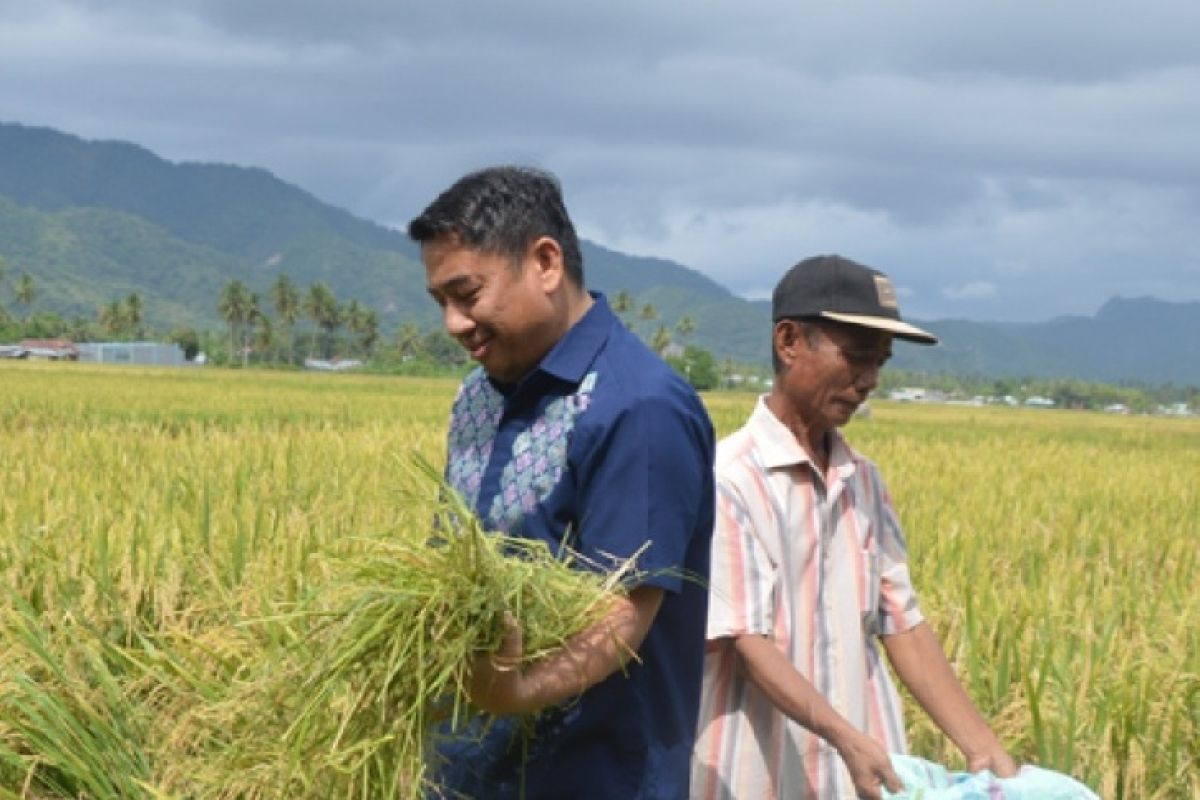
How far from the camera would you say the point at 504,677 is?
4.97 feet

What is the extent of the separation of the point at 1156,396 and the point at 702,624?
19909 cm

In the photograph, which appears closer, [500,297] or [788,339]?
[500,297]

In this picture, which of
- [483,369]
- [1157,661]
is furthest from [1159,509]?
[483,369]

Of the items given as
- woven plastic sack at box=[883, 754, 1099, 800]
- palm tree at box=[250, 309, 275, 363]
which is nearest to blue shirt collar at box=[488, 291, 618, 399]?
woven plastic sack at box=[883, 754, 1099, 800]

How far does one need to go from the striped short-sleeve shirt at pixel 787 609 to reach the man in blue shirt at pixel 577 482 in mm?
408

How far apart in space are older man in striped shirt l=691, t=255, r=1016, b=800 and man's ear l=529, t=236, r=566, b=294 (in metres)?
0.65

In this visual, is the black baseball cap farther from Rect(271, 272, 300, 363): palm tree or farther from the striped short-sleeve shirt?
Rect(271, 272, 300, 363): palm tree

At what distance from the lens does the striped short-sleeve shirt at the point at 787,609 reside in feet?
7.35

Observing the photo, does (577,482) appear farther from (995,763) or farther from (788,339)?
(995,763)

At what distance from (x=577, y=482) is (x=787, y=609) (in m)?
0.77

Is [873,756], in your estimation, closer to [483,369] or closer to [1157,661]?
[483,369]

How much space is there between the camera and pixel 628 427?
1.63m

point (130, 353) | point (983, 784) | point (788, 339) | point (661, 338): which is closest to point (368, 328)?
point (130, 353)

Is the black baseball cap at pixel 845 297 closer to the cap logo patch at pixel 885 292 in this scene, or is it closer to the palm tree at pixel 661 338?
the cap logo patch at pixel 885 292
